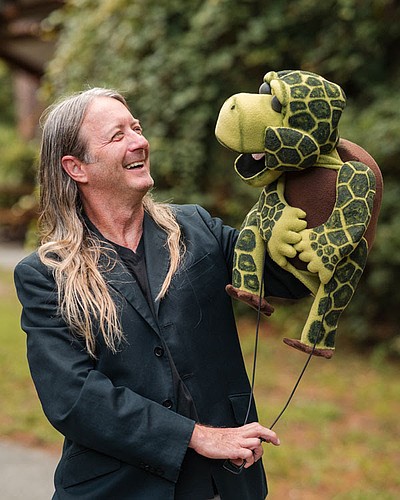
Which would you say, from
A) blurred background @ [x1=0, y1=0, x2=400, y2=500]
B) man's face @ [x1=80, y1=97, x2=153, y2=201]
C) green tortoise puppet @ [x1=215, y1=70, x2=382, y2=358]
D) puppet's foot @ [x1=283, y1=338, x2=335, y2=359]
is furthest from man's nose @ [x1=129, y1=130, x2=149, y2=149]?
blurred background @ [x1=0, y1=0, x2=400, y2=500]

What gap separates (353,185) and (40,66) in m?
9.79

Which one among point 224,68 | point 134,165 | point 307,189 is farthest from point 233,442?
→ point 224,68

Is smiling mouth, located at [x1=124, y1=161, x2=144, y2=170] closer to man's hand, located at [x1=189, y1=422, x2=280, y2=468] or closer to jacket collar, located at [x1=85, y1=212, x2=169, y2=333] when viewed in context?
jacket collar, located at [x1=85, y1=212, x2=169, y2=333]

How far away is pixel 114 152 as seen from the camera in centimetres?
199

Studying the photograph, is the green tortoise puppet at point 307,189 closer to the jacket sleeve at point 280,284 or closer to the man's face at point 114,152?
the jacket sleeve at point 280,284

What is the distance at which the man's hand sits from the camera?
6.07 ft

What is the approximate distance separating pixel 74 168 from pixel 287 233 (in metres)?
0.64

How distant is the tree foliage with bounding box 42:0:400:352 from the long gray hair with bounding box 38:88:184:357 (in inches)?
133

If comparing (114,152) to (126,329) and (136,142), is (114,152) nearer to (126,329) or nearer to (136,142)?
(136,142)

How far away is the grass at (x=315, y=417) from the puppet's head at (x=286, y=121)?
258cm

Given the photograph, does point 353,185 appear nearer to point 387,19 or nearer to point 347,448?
point 347,448

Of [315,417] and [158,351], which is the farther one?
[315,417]

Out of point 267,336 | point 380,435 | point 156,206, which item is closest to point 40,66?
point 267,336

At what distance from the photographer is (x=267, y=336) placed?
6711mm
